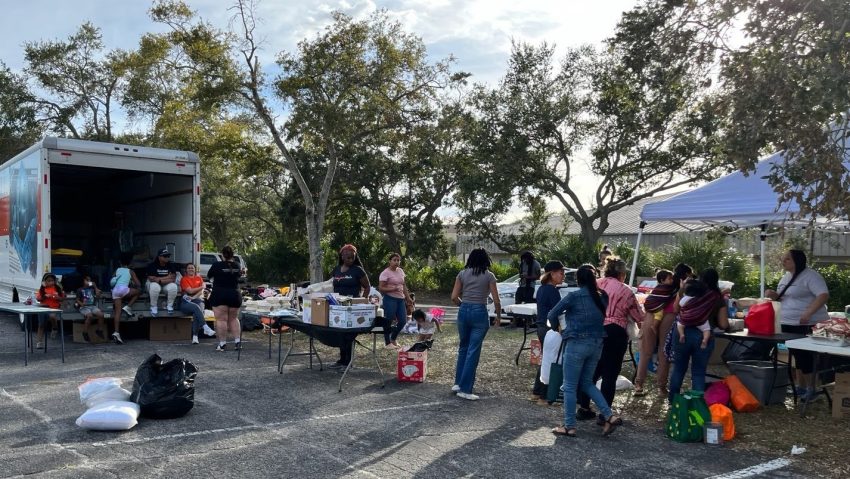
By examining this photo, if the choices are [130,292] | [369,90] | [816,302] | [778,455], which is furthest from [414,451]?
[369,90]

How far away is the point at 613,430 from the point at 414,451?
1835 mm

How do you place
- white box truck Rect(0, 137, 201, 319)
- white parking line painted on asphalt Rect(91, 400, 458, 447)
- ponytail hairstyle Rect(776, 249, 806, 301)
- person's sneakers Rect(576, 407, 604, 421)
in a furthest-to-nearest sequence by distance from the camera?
white box truck Rect(0, 137, 201, 319) → ponytail hairstyle Rect(776, 249, 806, 301) → person's sneakers Rect(576, 407, 604, 421) → white parking line painted on asphalt Rect(91, 400, 458, 447)

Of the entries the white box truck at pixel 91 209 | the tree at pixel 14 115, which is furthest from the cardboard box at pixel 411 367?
the tree at pixel 14 115

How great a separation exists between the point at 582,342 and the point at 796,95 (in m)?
2.73

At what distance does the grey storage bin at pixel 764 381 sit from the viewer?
746 cm

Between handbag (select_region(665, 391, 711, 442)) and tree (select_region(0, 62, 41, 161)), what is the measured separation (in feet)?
88.7

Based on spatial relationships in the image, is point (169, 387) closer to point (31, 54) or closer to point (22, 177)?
point (22, 177)

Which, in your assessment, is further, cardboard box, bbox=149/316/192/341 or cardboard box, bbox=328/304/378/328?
cardboard box, bbox=149/316/192/341

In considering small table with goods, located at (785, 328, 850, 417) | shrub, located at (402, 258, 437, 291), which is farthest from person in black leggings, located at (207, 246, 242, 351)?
shrub, located at (402, 258, 437, 291)

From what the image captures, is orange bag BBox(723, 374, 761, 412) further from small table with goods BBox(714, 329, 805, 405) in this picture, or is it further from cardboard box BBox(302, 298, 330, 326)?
cardboard box BBox(302, 298, 330, 326)

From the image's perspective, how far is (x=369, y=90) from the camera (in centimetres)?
1825

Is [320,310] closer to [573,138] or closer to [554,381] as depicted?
[554,381]

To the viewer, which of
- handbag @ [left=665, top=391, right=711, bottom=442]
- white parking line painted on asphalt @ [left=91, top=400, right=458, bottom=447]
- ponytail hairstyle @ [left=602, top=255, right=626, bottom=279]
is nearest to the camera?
white parking line painted on asphalt @ [left=91, top=400, right=458, bottom=447]

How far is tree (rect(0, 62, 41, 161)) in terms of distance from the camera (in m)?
26.3
